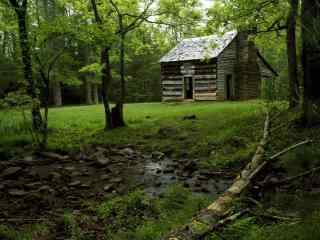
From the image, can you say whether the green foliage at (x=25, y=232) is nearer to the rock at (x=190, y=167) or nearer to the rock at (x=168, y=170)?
the rock at (x=168, y=170)

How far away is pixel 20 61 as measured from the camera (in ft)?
31.4

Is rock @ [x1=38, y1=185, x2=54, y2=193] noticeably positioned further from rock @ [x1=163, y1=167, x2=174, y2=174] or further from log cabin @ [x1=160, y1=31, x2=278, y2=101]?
log cabin @ [x1=160, y1=31, x2=278, y2=101]

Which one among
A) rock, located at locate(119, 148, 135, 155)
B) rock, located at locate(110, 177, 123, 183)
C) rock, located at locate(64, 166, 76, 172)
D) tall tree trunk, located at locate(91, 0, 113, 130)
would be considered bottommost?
rock, located at locate(110, 177, 123, 183)

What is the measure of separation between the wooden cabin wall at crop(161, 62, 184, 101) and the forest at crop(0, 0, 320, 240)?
8422mm

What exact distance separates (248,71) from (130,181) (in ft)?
63.9

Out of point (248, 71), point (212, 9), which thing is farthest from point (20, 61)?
point (248, 71)

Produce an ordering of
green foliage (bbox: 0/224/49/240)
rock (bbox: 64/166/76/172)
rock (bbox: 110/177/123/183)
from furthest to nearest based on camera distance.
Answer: rock (bbox: 64/166/76/172) → rock (bbox: 110/177/123/183) → green foliage (bbox: 0/224/49/240)

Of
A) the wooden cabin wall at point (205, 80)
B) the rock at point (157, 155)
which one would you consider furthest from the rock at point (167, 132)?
the wooden cabin wall at point (205, 80)

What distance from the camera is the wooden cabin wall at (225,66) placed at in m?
22.8

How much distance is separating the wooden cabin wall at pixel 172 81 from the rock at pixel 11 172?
1795cm

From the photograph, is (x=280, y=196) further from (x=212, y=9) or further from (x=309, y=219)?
(x=212, y=9)

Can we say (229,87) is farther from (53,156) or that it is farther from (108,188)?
(108,188)

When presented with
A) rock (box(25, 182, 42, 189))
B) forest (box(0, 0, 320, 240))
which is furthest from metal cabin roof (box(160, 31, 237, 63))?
rock (box(25, 182, 42, 189))

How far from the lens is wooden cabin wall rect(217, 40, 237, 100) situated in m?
22.8
